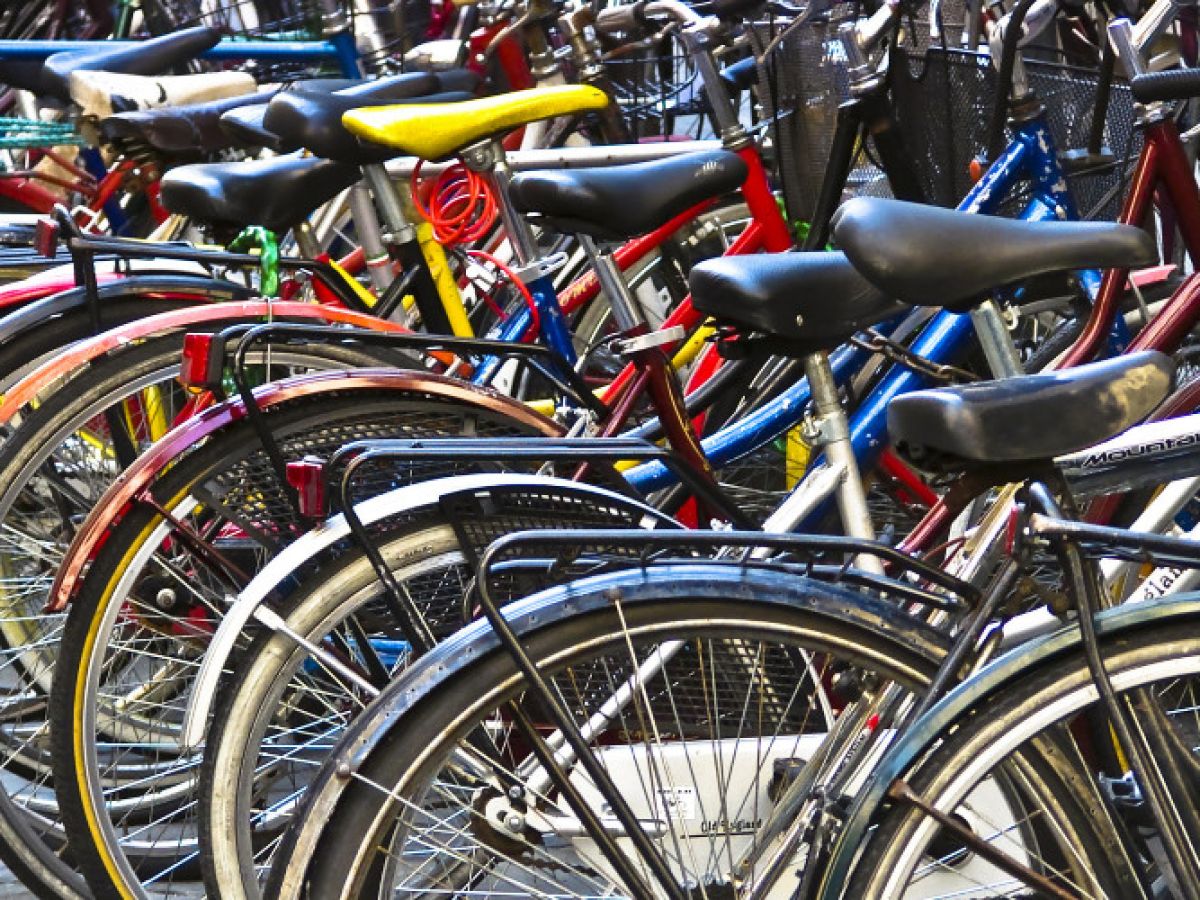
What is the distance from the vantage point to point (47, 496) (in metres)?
4.54

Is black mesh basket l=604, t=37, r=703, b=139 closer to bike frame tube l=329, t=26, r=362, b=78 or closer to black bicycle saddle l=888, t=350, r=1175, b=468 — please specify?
bike frame tube l=329, t=26, r=362, b=78

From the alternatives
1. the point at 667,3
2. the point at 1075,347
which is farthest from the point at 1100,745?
the point at 667,3

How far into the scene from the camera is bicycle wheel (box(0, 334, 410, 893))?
409 centimetres

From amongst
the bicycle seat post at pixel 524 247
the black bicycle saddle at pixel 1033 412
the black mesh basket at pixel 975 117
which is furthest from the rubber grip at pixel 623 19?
the black bicycle saddle at pixel 1033 412

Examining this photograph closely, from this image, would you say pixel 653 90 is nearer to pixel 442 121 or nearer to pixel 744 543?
pixel 442 121

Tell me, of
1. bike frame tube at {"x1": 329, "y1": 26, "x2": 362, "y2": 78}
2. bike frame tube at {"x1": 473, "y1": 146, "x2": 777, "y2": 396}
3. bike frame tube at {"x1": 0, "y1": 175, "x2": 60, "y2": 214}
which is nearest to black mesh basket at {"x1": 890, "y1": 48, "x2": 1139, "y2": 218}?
bike frame tube at {"x1": 473, "y1": 146, "x2": 777, "y2": 396}

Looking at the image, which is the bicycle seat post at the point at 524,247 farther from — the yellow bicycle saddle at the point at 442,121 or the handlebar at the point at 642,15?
the handlebar at the point at 642,15

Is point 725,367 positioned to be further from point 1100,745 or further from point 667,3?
point 1100,745

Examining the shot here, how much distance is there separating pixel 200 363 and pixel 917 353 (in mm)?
1248

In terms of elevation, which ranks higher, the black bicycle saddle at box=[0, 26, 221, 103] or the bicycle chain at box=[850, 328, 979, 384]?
the black bicycle saddle at box=[0, 26, 221, 103]

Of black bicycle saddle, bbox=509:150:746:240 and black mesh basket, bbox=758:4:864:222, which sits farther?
black mesh basket, bbox=758:4:864:222

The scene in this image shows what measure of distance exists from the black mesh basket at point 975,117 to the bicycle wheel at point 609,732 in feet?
4.77

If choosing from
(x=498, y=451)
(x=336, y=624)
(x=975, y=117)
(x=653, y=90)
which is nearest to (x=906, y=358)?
(x=498, y=451)

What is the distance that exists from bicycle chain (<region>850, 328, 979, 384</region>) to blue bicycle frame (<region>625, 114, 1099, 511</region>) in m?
0.09
